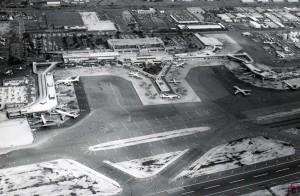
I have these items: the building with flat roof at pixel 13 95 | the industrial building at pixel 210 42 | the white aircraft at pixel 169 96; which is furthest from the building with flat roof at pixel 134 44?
the building with flat roof at pixel 13 95

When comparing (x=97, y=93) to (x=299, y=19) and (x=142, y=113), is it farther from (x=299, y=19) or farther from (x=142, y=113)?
(x=299, y=19)

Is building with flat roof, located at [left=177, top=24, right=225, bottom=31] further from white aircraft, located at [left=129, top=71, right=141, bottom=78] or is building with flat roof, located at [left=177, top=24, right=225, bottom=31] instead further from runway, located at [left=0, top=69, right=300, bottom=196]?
runway, located at [left=0, top=69, right=300, bottom=196]

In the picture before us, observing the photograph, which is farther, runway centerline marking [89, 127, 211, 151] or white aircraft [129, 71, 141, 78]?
white aircraft [129, 71, 141, 78]

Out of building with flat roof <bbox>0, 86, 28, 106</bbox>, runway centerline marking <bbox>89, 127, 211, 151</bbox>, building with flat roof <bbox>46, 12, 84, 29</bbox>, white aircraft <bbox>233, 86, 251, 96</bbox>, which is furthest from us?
building with flat roof <bbox>46, 12, 84, 29</bbox>

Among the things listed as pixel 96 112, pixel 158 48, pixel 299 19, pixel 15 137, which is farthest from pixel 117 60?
pixel 299 19

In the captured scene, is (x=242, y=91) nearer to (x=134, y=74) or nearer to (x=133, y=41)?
(x=134, y=74)

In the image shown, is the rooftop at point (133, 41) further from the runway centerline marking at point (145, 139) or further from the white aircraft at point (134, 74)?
the runway centerline marking at point (145, 139)

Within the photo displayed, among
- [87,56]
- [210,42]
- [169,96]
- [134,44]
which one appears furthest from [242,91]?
[87,56]

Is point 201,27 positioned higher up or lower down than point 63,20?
lower down

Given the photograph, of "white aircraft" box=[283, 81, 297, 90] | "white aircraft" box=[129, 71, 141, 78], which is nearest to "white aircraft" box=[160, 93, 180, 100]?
"white aircraft" box=[129, 71, 141, 78]
